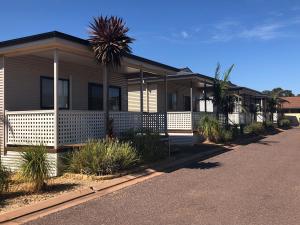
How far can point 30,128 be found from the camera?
11.5m

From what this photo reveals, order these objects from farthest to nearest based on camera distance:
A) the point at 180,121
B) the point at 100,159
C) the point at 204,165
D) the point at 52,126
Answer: the point at 180,121 → the point at 204,165 → the point at 52,126 → the point at 100,159

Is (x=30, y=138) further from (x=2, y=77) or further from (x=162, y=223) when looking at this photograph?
(x=162, y=223)

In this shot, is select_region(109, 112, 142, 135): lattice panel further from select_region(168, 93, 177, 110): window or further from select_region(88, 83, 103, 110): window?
select_region(168, 93, 177, 110): window

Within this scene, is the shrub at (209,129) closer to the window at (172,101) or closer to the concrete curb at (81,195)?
the window at (172,101)

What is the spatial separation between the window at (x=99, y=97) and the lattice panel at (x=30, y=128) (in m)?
4.46

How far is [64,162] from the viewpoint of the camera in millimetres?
11016

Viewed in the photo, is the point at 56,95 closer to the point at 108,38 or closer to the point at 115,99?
the point at 108,38

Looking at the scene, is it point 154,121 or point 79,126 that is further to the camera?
point 154,121

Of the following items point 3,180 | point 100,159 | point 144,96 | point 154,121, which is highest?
point 144,96

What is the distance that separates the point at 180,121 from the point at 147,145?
7854 mm

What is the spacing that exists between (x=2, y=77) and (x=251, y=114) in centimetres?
2714

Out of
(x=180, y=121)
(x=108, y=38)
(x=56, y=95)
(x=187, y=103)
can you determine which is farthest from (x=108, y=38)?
(x=187, y=103)

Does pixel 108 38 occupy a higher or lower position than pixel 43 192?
higher

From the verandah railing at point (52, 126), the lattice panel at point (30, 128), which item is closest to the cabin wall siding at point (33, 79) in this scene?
the lattice panel at point (30, 128)
